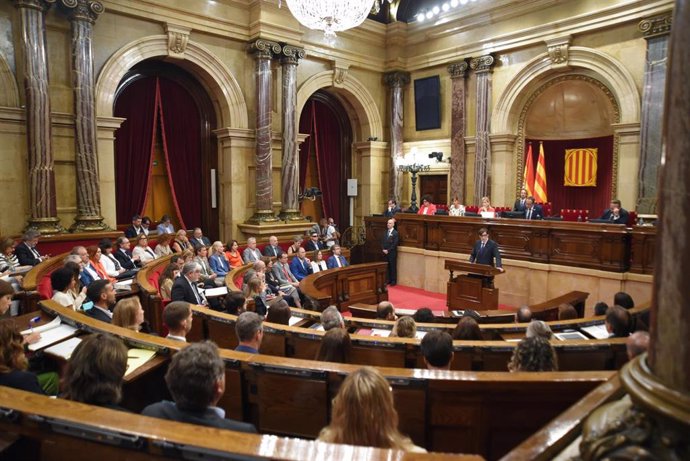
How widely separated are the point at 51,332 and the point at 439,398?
252 centimetres

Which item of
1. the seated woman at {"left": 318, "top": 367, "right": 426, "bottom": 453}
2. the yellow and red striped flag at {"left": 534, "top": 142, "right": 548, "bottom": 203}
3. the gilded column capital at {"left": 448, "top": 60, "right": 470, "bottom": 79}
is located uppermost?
the gilded column capital at {"left": 448, "top": 60, "right": 470, "bottom": 79}

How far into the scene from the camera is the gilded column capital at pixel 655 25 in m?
8.77

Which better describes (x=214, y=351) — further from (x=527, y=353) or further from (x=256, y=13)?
(x=256, y=13)

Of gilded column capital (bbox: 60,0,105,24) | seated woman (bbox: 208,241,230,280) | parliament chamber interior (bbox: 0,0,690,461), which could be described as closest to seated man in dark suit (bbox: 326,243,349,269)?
parliament chamber interior (bbox: 0,0,690,461)

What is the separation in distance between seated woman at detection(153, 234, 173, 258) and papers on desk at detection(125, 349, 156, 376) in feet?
20.0

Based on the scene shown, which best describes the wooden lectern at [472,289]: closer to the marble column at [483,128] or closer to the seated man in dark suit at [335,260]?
the seated man in dark suit at [335,260]

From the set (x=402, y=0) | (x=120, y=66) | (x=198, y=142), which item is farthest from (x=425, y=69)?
(x=120, y=66)

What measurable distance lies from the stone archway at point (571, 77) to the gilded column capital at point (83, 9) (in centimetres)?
847

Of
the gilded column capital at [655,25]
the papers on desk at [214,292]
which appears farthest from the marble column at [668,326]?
the gilded column capital at [655,25]

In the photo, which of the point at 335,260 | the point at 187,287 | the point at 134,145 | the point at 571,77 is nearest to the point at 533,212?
the point at 571,77

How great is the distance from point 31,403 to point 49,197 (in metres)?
Answer: 7.74

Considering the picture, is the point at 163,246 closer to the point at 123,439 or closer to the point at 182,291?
the point at 182,291

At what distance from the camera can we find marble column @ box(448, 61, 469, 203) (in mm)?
12070

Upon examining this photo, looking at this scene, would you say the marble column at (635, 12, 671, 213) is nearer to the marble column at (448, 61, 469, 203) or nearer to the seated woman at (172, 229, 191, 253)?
the marble column at (448, 61, 469, 203)
